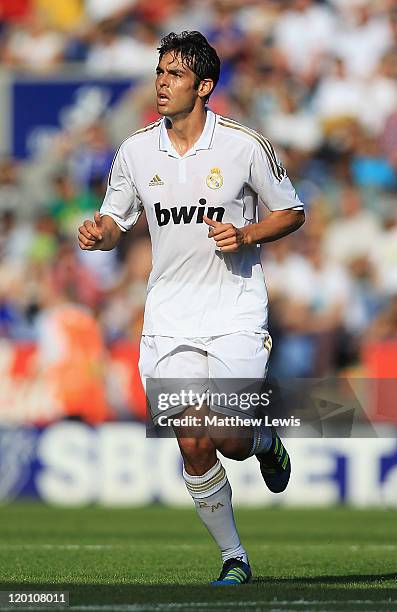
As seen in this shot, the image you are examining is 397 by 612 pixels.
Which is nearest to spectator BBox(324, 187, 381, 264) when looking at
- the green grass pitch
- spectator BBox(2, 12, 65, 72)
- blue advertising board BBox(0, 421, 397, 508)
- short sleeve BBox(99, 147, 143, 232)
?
blue advertising board BBox(0, 421, 397, 508)

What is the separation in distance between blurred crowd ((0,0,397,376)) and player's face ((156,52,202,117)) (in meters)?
7.79

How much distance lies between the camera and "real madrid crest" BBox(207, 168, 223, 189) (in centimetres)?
679

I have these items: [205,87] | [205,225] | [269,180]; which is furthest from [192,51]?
[205,225]

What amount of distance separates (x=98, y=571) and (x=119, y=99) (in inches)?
438

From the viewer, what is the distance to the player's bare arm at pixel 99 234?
684cm

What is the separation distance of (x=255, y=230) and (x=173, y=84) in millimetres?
843

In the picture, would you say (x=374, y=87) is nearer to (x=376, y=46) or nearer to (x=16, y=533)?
(x=376, y=46)

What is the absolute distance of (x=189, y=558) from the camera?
863 cm

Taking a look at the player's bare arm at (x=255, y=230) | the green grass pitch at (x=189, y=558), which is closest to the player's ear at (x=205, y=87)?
the player's bare arm at (x=255, y=230)

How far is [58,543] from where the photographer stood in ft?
32.6

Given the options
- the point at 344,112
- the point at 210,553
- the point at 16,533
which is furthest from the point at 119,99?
the point at 210,553

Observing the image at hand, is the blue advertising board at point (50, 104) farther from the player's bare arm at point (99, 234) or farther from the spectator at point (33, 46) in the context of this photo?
the player's bare arm at point (99, 234)

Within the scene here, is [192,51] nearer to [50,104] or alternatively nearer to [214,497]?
[214,497]

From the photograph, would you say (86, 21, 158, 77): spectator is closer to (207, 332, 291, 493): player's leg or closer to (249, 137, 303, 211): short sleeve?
(249, 137, 303, 211): short sleeve
